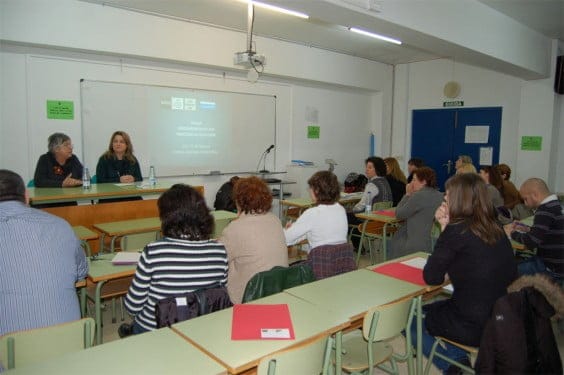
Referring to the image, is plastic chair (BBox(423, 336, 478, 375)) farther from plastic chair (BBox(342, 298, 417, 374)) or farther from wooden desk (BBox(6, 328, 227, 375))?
wooden desk (BBox(6, 328, 227, 375))

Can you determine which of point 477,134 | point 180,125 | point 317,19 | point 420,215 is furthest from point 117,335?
point 477,134

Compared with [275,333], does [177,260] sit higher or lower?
higher

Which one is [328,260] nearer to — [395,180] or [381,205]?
[381,205]

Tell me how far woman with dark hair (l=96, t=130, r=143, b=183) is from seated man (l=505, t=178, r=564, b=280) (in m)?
3.94

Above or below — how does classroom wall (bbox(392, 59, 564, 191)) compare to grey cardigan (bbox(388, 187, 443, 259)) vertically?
above

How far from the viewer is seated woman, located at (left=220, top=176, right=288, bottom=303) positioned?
247cm

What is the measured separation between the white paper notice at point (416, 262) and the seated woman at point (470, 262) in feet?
1.68

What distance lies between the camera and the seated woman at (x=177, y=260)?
2010 millimetres

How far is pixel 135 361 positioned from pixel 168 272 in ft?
1.82

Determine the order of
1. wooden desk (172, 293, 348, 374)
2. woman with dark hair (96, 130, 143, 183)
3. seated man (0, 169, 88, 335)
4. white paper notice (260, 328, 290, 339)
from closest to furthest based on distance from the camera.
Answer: wooden desk (172, 293, 348, 374) → white paper notice (260, 328, 290, 339) → seated man (0, 169, 88, 335) → woman with dark hair (96, 130, 143, 183)

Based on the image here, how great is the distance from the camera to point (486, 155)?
762cm

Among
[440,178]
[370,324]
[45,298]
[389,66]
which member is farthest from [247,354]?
[389,66]

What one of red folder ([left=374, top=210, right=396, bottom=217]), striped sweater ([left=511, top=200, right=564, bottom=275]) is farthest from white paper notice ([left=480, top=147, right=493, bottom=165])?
striped sweater ([left=511, top=200, right=564, bottom=275])

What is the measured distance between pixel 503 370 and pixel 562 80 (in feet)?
20.5
